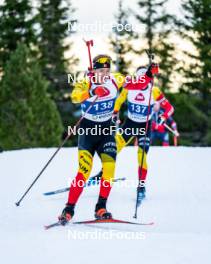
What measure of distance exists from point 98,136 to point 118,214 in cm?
129

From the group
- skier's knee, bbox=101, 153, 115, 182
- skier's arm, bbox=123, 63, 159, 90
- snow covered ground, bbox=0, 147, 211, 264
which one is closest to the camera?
snow covered ground, bbox=0, 147, 211, 264

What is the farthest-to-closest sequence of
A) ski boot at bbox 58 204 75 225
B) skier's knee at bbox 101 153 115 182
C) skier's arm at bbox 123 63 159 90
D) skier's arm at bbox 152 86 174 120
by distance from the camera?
1. skier's arm at bbox 152 86 174 120
2. skier's arm at bbox 123 63 159 90
3. skier's knee at bbox 101 153 115 182
4. ski boot at bbox 58 204 75 225

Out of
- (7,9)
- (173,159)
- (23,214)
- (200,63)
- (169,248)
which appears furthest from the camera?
(200,63)

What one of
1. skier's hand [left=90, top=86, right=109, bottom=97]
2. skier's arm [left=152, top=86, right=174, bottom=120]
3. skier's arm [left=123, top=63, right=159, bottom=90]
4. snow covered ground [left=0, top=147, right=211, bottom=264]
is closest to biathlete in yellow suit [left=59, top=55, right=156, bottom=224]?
skier's hand [left=90, top=86, right=109, bottom=97]

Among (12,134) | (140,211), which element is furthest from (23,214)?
(12,134)

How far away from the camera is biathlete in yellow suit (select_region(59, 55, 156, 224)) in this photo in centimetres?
727

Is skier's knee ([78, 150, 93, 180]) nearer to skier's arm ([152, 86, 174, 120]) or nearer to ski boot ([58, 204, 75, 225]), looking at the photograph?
ski boot ([58, 204, 75, 225])

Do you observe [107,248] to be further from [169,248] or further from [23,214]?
[23,214]

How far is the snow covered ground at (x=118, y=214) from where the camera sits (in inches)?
226

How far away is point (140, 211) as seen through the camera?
828 cm

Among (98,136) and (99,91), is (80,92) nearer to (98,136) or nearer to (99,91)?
(99,91)

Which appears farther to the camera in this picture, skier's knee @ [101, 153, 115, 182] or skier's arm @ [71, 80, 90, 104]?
skier's knee @ [101, 153, 115, 182]

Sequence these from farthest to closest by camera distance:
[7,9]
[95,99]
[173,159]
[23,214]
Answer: [7,9] < [173,159] < [23,214] < [95,99]

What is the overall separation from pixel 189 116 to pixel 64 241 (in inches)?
1414
